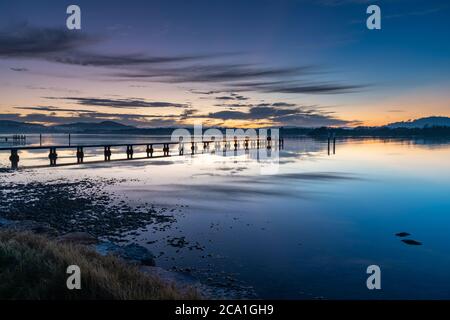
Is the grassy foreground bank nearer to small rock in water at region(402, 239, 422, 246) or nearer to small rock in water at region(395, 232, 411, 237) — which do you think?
small rock in water at region(402, 239, 422, 246)

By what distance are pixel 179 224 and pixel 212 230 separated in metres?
1.59

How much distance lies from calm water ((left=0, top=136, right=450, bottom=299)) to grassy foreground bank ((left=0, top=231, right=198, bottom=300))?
2459mm

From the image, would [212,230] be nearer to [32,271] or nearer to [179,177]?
[32,271]

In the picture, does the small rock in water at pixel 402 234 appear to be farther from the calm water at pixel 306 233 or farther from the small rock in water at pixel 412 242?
the small rock in water at pixel 412 242

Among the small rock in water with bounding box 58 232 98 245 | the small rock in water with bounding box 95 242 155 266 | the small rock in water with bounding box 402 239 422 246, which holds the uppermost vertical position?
the small rock in water with bounding box 58 232 98 245

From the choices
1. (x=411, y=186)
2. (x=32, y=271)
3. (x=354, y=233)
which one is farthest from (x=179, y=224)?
(x=411, y=186)

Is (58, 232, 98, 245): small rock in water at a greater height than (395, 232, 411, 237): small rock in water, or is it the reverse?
(58, 232, 98, 245): small rock in water

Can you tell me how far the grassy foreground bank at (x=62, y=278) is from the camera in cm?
676

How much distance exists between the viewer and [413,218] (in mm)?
18234

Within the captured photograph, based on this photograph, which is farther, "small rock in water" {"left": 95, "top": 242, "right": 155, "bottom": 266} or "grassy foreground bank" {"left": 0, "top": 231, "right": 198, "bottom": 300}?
"small rock in water" {"left": 95, "top": 242, "right": 155, "bottom": 266}

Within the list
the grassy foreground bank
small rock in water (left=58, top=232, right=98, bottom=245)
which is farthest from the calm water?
the grassy foreground bank

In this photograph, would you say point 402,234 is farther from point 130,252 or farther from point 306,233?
point 130,252

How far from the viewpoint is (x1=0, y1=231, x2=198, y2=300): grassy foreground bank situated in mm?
6761

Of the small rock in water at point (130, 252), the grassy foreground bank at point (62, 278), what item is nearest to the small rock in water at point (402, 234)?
the small rock in water at point (130, 252)
